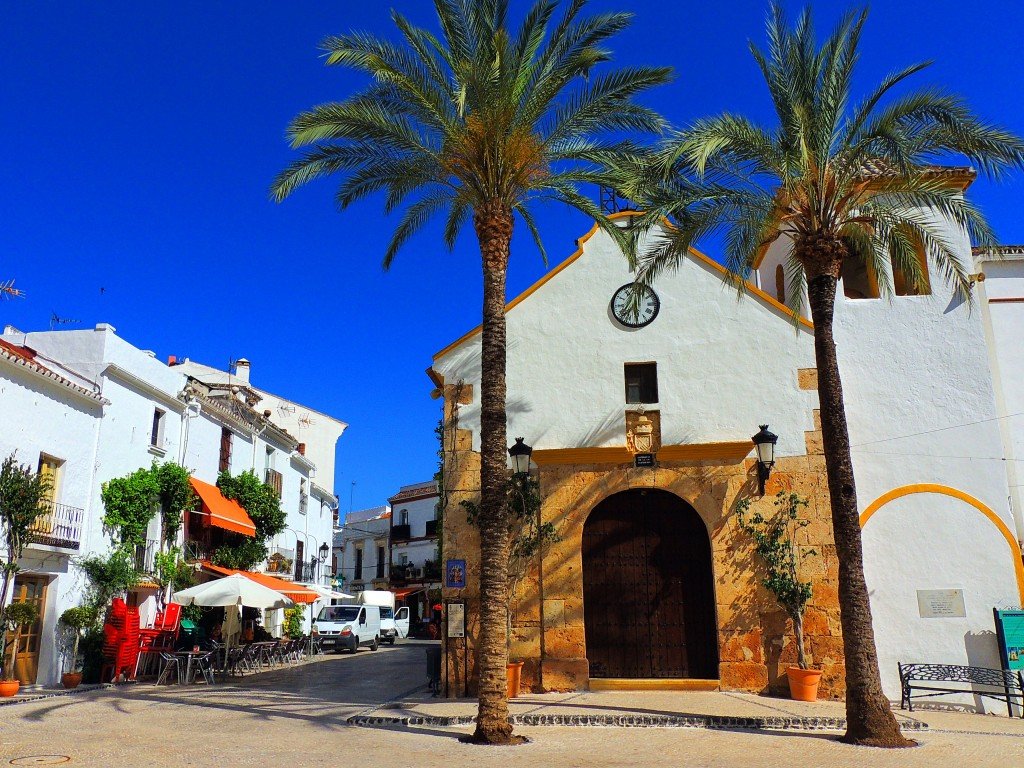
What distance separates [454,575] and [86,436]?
399 inches

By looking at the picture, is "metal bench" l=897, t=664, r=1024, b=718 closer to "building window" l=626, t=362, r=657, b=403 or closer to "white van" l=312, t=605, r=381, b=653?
"building window" l=626, t=362, r=657, b=403

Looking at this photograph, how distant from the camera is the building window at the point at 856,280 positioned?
16984 millimetres

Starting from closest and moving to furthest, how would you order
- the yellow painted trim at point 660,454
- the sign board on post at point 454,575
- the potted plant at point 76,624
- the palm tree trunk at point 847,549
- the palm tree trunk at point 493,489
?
the palm tree trunk at point 847,549, the palm tree trunk at point 493,489, the sign board on post at point 454,575, the yellow painted trim at point 660,454, the potted plant at point 76,624

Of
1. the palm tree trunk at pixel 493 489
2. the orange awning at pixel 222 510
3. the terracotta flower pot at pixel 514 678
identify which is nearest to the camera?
the palm tree trunk at pixel 493 489

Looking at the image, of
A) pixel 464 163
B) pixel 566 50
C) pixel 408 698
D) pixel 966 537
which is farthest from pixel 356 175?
pixel 966 537

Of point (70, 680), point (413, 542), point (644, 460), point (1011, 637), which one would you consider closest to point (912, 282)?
point (644, 460)

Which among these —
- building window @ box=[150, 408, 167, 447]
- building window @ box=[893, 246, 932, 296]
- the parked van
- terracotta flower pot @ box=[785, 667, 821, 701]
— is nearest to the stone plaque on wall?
terracotta flower pot @ box=[785, 667, 821, 701]

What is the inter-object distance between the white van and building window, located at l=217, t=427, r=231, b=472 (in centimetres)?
857

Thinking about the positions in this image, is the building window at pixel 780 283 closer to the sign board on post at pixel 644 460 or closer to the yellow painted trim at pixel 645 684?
the sign board on post at pixel 644 460

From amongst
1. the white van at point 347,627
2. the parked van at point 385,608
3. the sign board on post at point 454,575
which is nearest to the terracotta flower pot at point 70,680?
the sign board on post at point 454,575

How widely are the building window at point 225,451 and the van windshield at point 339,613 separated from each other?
33.8 ft

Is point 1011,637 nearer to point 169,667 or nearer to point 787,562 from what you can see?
point 787,562

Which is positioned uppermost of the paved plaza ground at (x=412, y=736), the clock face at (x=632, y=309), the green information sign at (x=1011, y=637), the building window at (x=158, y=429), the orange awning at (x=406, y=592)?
the clock face at (x=632, y=309)

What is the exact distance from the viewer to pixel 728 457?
14.6 meters
